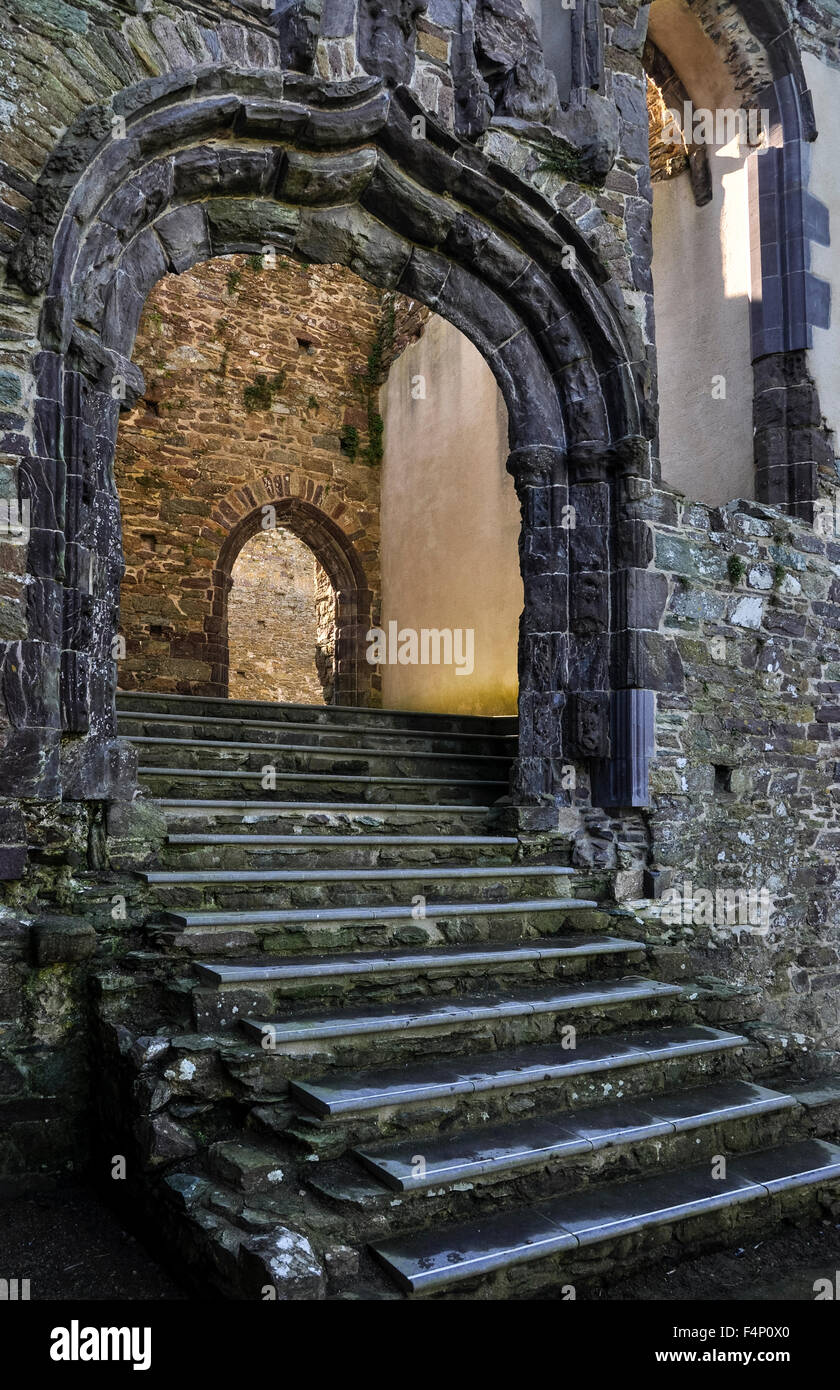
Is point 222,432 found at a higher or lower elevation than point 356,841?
higher

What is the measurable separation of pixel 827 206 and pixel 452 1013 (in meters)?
6.36

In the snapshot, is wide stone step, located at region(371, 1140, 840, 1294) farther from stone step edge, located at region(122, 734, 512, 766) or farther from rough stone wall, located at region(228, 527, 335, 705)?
rough stone wall, located at region(228, 527, 335, 705)

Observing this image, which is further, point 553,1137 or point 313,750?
point 313,750

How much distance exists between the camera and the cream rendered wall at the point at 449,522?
28.2ft

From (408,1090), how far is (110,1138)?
1157 mm

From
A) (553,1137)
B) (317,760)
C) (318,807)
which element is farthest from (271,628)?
(553,1137)

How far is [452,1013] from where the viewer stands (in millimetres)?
3789

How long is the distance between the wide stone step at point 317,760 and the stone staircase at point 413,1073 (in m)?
0.27

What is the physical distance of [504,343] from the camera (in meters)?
5.98

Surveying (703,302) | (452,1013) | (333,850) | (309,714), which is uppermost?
(703,302)

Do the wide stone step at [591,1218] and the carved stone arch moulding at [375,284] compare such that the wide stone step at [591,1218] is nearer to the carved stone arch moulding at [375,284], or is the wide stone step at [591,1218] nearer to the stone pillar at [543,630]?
the carved stone arch moulding at [375,284]

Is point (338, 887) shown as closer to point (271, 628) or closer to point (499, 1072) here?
point (499, 1072)
